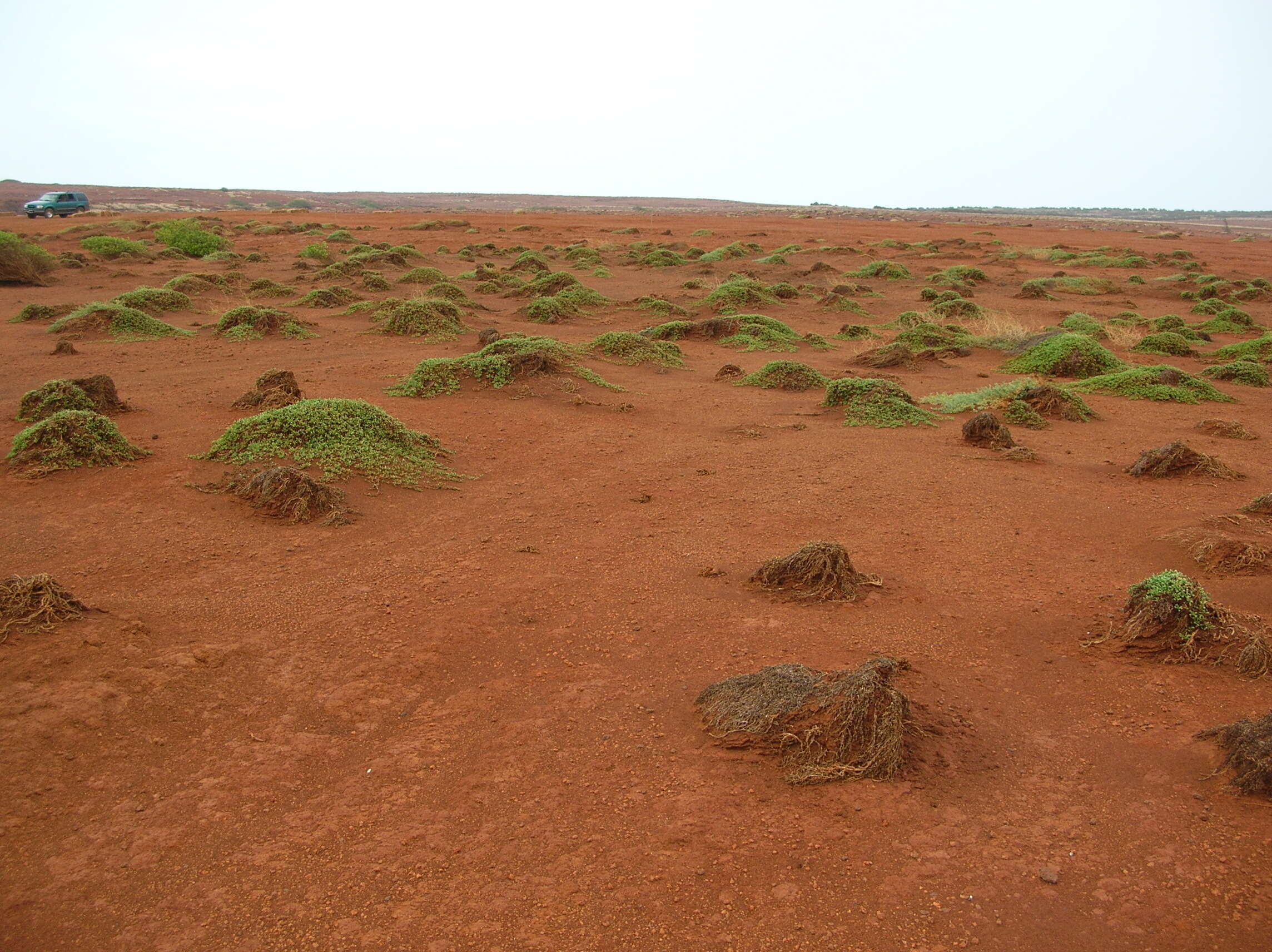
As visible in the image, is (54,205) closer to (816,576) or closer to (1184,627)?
(816,576)

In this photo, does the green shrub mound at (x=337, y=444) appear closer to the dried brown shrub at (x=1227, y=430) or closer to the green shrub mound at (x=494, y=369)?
the green shrub mound at (x=494, y=369)

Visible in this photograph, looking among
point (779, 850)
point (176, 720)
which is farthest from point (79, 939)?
point (779, 850)

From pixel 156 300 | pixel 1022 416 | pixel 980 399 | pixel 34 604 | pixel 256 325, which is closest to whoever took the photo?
pixel 34 604

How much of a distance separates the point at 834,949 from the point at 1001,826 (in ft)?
3.27

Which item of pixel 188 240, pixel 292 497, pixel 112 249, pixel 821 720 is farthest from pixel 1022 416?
pixel 188 240

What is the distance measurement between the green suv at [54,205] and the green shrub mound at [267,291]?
29711 mm

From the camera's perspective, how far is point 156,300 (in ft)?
56.1

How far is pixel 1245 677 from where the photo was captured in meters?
4.51

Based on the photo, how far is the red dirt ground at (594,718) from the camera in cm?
303

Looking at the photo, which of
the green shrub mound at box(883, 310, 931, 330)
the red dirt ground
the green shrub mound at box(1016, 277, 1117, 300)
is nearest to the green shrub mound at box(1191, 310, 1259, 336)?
the green shrub mound at box(1016, 277, 1117, 300)

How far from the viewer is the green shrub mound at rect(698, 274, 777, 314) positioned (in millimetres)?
19141

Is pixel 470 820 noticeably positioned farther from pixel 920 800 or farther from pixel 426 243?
pixel 426 243

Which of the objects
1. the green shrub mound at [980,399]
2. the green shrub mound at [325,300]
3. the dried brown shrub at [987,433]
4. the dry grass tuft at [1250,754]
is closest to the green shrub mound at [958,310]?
the green shrub mound at [980,399]

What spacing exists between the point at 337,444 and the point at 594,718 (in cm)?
469
